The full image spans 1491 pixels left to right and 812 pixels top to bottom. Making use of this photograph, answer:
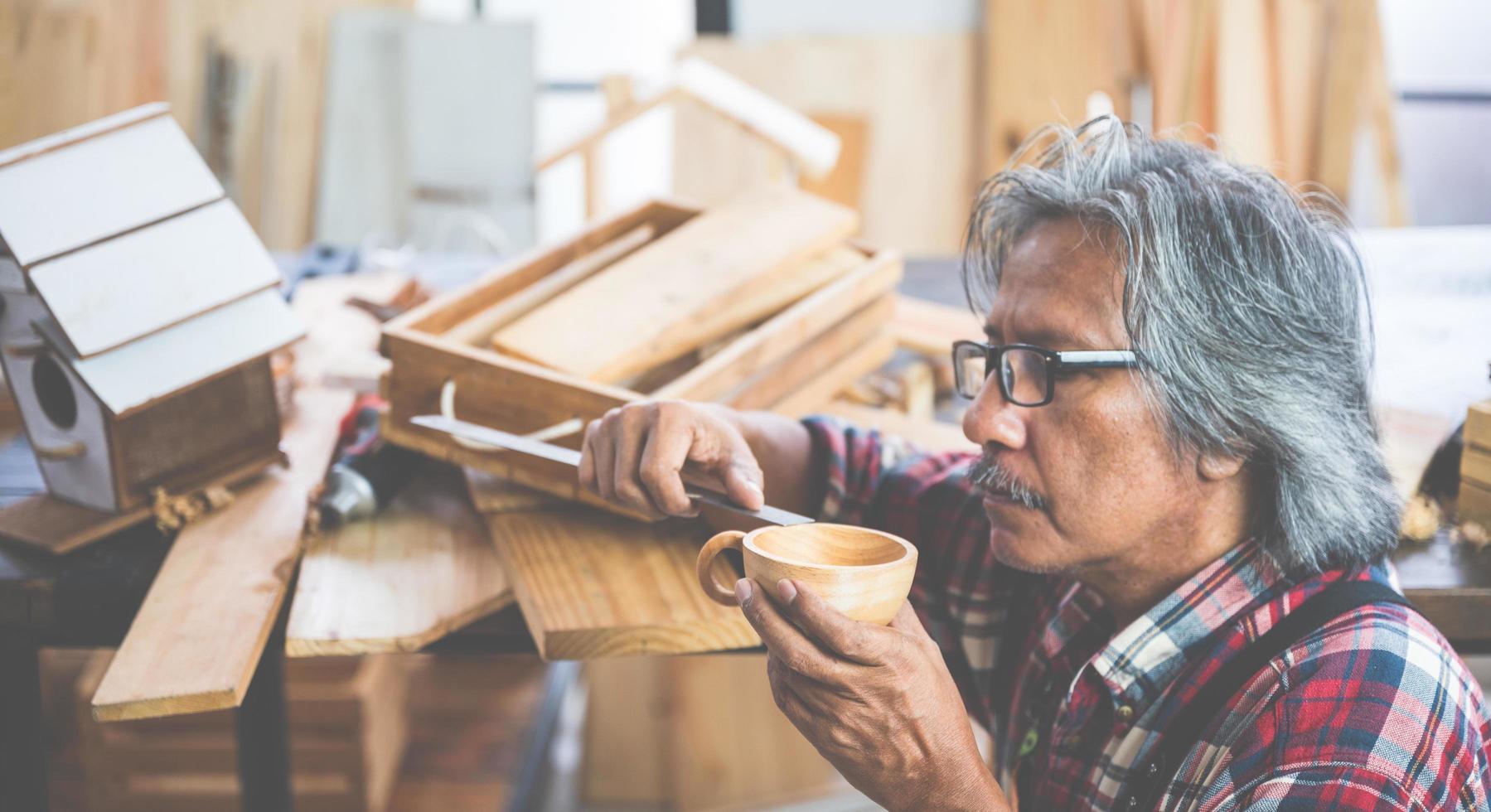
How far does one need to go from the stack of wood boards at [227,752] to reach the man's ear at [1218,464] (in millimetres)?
2536

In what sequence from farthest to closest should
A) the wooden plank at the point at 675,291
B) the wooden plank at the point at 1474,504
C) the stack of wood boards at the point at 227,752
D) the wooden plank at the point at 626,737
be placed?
1. the wooden plank at the point at 626,737
2. the stack of wood boards at the point at 227,752
3. the wooden plank at the point at 675,291
4. the wooden plank at the point at 1474,504

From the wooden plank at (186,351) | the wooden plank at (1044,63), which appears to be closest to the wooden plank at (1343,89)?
the wooden plank at (1044,63)

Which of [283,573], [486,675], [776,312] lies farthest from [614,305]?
[486,675]

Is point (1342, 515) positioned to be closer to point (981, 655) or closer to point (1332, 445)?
point (1332, 445)

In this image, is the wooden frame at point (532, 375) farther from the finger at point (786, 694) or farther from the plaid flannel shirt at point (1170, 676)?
the finger at point (786, 694)

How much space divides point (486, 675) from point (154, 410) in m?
2.76

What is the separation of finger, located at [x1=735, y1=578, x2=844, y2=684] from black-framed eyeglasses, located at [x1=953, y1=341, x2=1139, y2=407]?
0.45 m

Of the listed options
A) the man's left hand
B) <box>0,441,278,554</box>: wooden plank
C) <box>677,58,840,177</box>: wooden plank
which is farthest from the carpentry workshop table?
<box>677,58,840,177</box>: wooden plank

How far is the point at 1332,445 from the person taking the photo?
1.45 m

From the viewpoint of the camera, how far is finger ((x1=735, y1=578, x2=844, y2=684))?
119 centimetres

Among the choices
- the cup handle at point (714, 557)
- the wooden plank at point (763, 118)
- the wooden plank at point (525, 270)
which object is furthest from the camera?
the wooden plank at point (763, 118)

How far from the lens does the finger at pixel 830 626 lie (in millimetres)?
1152

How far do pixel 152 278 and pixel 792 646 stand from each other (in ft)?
3.91

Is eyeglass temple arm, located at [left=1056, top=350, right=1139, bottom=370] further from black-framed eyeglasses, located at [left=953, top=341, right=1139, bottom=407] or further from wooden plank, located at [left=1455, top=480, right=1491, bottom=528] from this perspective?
wooden plank, located at [left=1455, top=480, right=1491, bottom=528]
